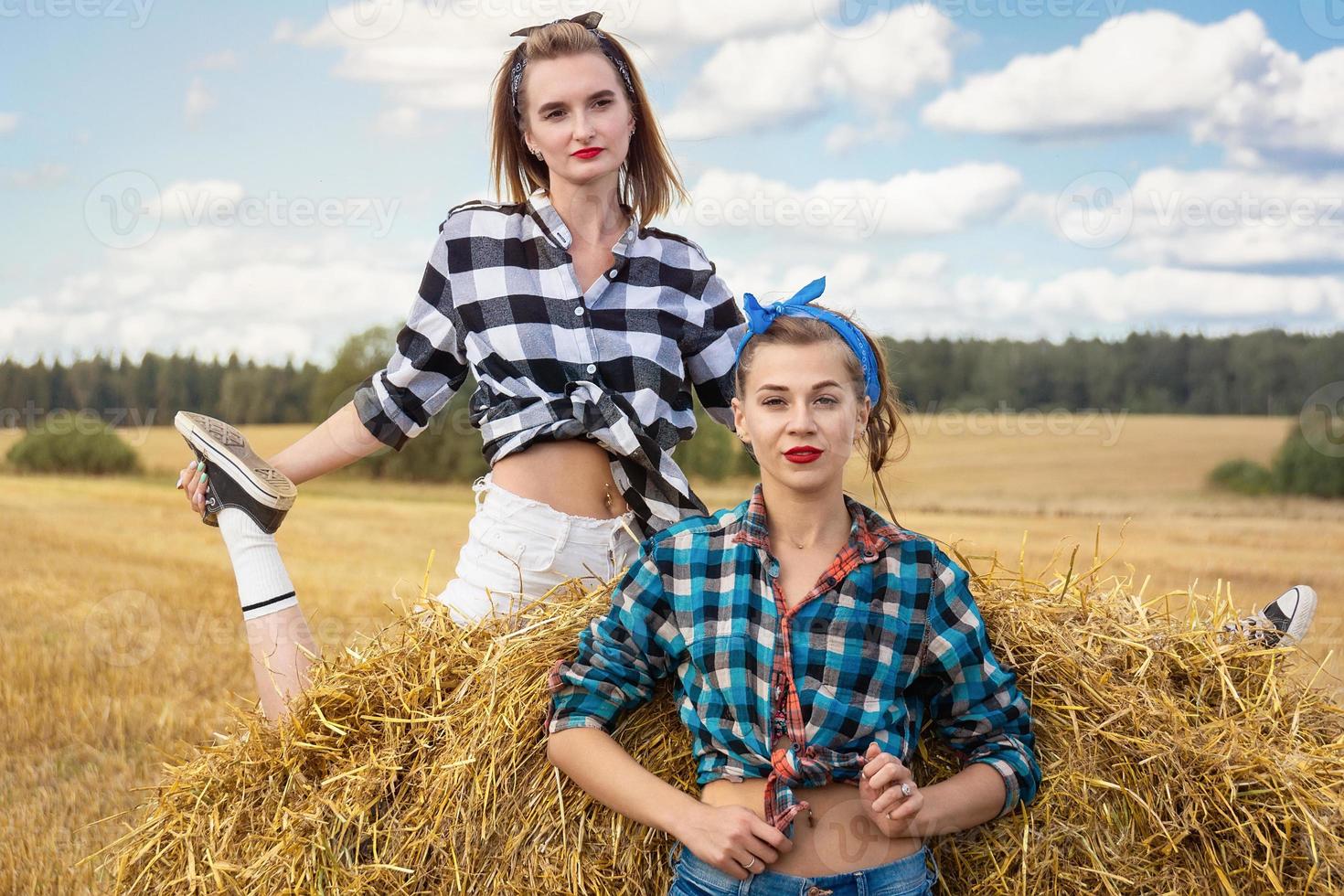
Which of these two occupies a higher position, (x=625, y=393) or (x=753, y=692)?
(x=625, y=393)

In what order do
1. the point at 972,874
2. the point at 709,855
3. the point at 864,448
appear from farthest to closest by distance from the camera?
the point at 864,448
the point at 972,874
the point at 709,855

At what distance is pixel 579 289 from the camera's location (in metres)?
3.48

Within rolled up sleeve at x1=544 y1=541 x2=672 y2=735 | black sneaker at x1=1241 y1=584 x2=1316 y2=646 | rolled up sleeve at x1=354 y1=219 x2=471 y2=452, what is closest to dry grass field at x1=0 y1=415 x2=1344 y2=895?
black sneaker at x1=1241 y1=584 x2=1316 y2=646

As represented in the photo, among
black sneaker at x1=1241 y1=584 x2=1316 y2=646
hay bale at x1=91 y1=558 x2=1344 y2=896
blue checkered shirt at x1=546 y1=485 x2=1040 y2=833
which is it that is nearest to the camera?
blue checkered shirt at x1=546 y1=485 x2=1040 y2=833

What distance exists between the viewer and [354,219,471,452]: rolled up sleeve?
11.8ft

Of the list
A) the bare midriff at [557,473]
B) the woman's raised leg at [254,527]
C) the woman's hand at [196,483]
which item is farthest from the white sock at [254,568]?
the bare midriff at [557,473]

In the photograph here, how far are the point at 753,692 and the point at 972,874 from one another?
0.70 meters

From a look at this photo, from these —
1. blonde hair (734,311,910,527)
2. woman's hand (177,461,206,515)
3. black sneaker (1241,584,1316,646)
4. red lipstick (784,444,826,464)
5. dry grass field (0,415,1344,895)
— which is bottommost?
dry grass field (0,415,1344,895)

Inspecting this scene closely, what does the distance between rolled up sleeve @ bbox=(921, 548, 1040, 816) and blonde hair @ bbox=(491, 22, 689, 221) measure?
176 cm

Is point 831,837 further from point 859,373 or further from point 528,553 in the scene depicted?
point 528,553

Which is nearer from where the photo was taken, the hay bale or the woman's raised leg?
the hay bale

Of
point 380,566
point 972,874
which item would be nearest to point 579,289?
point 972,874

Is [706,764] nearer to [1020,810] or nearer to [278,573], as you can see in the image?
[1020,810]

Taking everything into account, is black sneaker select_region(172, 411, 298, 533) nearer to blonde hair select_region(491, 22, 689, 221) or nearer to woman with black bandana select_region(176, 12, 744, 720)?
woman with black bandana select_region(176, 12, 744, 720)
